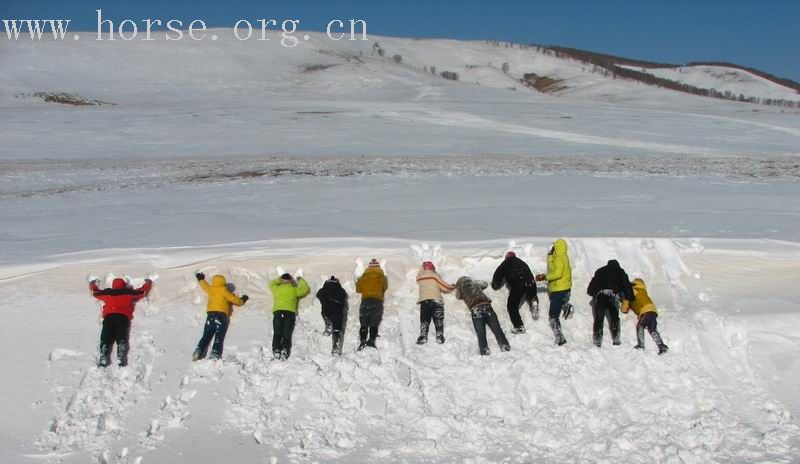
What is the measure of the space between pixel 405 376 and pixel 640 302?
9.12 feet

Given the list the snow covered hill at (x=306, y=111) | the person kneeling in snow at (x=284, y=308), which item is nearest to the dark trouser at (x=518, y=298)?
the person kneeling in snow at (x=284, y=308)

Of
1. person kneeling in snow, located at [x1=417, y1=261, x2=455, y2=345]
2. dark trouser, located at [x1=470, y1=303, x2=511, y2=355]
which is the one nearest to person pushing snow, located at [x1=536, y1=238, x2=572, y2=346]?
dark trouser, located at [x1=470, y1=303, x2=511, y2=355]

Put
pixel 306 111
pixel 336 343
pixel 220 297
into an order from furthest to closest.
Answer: pixel 306 111 < pixel 220 297 < pixel 336 343

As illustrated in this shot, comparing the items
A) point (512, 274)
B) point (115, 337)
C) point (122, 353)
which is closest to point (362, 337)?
point (512, 274)

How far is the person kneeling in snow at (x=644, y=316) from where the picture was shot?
263 inches

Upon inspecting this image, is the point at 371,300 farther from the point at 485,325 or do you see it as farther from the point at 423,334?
the point at 485,325

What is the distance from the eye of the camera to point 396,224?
971 centimetres

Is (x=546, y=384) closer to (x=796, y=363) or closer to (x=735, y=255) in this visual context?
(x=796, y=363)

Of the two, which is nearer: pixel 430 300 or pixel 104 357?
pixel 104 357

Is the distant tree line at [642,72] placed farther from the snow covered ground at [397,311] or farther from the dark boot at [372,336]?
the dark boot at [372,336]

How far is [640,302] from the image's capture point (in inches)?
275

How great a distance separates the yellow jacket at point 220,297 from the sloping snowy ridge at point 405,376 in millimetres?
238

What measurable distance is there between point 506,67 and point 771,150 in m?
42.5

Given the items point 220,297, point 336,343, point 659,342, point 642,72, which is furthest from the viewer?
point 642,72
